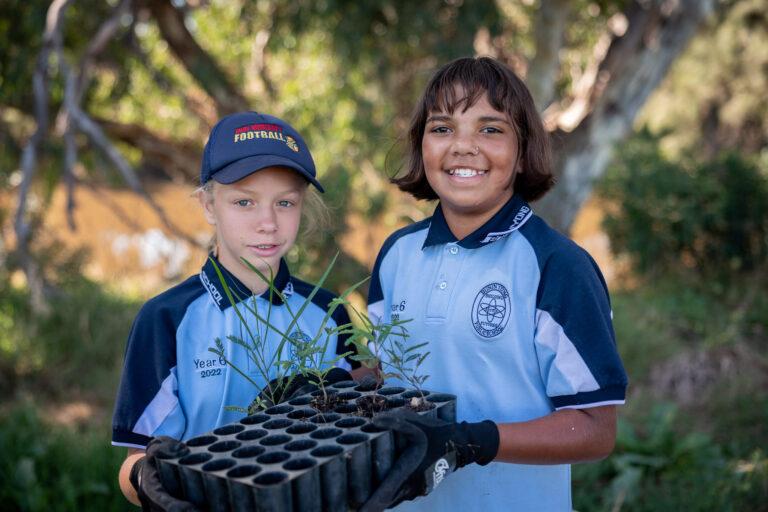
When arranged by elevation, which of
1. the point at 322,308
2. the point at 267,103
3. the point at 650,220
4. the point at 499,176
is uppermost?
the point at 267,103

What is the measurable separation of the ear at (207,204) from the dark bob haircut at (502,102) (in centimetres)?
66

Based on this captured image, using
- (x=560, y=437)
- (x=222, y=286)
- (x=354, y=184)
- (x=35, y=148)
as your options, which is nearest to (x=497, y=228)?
(x=560, y=437)

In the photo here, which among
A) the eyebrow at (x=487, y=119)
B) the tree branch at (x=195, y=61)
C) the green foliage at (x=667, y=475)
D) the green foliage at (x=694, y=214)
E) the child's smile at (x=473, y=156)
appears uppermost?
the tree branch at (x=195, y=61)

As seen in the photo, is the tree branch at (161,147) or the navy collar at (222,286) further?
the tree branch at (161,147)

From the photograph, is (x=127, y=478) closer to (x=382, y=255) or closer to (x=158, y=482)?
(x=158, y=482)

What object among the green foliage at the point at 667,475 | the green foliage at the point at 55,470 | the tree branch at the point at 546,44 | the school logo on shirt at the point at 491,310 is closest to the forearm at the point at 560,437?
the school logo on shirt at the point at 491,310

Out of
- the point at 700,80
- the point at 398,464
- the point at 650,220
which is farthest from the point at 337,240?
the point at 700,80

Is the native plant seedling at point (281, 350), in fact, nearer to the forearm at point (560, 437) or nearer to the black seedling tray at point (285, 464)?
the black seedling tray at point (285, 464)

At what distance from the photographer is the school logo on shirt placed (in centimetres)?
181

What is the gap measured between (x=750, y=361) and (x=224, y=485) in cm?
593

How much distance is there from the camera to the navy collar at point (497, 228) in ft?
6.24

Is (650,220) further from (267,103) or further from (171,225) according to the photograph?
(171,225)

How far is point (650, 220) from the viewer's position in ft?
29.9

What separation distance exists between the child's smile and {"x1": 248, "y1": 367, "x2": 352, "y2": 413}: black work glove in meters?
0.58
